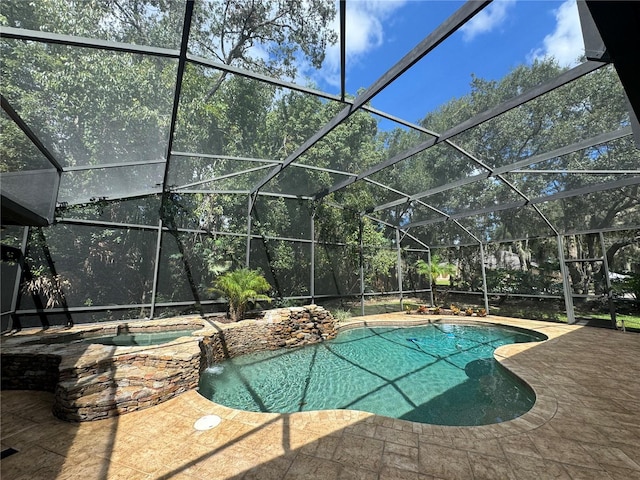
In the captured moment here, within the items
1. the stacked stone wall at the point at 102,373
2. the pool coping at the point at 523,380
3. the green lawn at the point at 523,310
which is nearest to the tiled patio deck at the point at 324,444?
the pool coping at the point at 523,380

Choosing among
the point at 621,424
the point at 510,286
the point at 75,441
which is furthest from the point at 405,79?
the point at 510,286

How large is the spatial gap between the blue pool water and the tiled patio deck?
749 mm

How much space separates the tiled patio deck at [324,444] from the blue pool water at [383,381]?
75 cm

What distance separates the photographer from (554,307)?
10.0 meters

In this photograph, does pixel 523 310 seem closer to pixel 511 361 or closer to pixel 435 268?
pixel 435 268

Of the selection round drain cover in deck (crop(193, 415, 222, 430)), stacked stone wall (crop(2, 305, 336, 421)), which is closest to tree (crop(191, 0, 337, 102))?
stacked stone wall (crop(2, 305, 336, 421))

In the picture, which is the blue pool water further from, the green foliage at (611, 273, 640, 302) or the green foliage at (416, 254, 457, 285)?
the green foliage at (416, 254, 457, 285)

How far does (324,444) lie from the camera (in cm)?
267

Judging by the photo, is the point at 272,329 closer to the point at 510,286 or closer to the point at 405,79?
the point at 405,79

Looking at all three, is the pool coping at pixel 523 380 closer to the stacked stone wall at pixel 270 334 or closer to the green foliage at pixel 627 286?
the stacked stone wall at pixel 270 334

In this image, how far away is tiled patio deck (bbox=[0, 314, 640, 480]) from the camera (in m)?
2.31

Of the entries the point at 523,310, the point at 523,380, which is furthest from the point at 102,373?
the point at 523,310

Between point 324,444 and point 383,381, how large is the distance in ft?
8.70

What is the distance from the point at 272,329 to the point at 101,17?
662 cm
